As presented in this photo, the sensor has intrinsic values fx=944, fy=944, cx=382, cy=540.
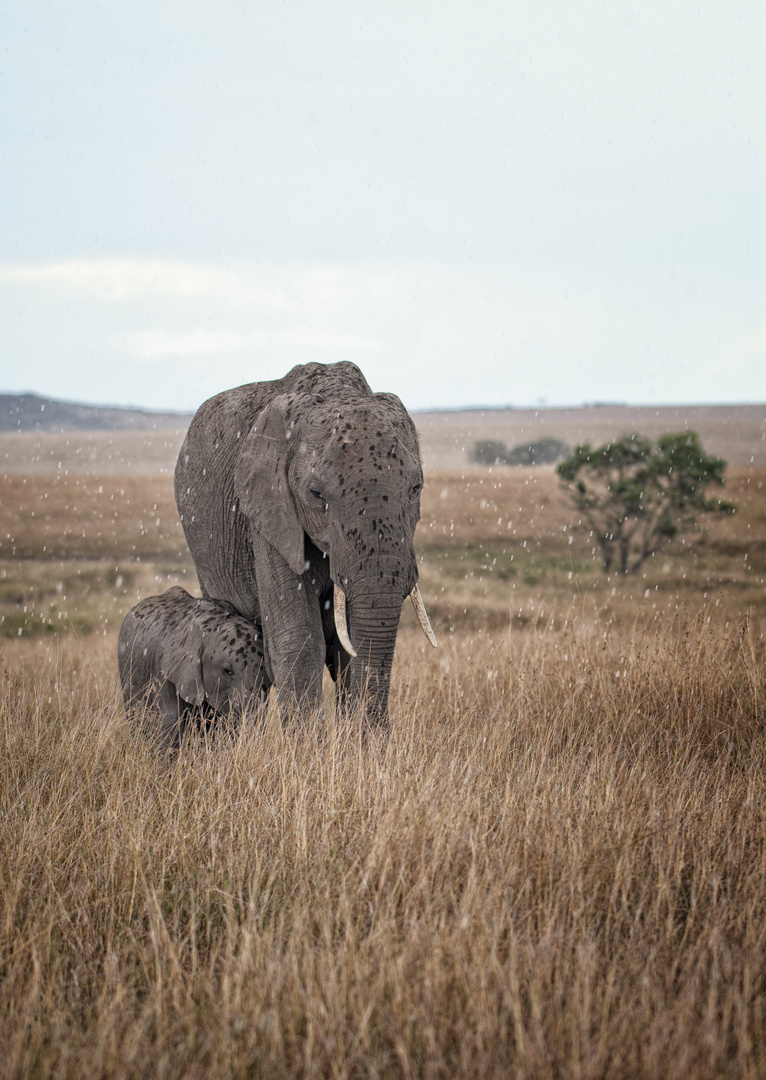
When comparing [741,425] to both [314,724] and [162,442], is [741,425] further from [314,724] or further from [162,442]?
[314,724]

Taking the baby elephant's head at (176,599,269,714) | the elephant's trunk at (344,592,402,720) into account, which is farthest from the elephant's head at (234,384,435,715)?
the baby elephant's head at (176,599,269,714)

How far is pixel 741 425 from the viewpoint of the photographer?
67000 mm

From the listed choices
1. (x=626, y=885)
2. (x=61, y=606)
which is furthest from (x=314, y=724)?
(x=61, y=606)

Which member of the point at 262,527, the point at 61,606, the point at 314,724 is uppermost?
the point at 262,527

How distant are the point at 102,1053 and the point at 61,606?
59.7 feet

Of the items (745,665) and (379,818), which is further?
(745,665)

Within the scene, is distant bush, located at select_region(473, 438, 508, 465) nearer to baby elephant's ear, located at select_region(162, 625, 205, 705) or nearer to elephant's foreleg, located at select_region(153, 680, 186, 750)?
elephant's foreleg, located at select_region(153, 680, 186, 750)

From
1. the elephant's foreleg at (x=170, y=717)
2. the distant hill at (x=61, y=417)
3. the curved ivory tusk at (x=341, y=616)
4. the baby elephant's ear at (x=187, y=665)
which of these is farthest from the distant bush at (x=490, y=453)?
the curved ivory tusk at (x=341, y=616)

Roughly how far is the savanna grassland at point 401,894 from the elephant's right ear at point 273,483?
1.16 metres

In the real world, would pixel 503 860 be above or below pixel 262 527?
below

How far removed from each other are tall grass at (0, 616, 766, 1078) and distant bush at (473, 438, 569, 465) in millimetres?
42981

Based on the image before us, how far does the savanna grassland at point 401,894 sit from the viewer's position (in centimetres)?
306

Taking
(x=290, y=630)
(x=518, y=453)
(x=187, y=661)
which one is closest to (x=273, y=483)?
(x=290, y=630)

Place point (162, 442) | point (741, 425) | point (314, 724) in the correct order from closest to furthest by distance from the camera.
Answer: point (314, 724) → point (162, 442) → point (741, 425)
